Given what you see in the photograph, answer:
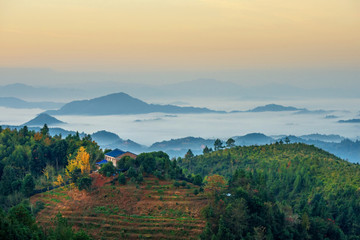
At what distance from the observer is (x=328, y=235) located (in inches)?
1821

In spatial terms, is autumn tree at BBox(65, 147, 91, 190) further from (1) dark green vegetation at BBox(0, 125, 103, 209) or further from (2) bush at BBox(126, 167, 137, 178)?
(2) bush at BBox(126, 167, 137, 178)

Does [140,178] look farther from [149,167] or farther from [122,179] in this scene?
[149,167]

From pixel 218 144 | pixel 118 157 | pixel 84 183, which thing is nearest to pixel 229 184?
pixel 84 183

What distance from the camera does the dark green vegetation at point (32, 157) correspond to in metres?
51.8

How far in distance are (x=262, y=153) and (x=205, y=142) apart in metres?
117

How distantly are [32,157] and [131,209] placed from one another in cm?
2743

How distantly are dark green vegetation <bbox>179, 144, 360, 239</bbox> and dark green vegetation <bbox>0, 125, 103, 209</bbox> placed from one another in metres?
25.7

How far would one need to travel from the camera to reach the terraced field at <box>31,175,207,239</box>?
40031mm

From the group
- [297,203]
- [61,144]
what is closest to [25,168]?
[61,144]

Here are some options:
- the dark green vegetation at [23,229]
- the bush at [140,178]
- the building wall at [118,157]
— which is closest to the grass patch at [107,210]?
the bush at [140,178]

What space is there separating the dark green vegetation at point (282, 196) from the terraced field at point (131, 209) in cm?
345

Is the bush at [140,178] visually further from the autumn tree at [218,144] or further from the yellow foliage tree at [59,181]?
the autumn tree at [218,144]

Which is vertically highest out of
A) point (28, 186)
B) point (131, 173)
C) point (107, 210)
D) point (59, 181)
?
point (131, 173)

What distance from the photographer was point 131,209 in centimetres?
4372
